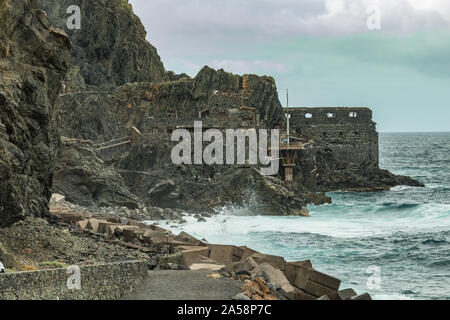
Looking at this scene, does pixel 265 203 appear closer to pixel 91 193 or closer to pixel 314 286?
pixel 91 193

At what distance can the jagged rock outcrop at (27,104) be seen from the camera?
15031mm

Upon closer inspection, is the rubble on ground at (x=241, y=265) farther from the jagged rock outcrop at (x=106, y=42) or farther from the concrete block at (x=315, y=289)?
the jagged rock outcrop at (x=106, y=42)

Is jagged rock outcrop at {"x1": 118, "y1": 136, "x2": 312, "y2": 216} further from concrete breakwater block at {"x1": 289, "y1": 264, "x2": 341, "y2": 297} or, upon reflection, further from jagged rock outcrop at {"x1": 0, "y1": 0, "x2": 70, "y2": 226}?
concrete breakwater block at {"x1": 289, "y1": 264, "x2": 341, "y2": 297}

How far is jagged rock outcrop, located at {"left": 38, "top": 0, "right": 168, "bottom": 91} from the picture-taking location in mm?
66562

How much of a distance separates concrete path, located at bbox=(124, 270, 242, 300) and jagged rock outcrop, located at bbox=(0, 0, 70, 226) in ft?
16.2

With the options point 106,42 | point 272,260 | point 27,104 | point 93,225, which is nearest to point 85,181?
point 93,225

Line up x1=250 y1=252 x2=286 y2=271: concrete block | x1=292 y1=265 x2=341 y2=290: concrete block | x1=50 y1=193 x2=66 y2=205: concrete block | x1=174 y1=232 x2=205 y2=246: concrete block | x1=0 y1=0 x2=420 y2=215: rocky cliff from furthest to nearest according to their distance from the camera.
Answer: x1=0 y1=0 x2=420 y2=215: rocky cliff → x1=50 y1=193 x2=66 y2=205: concrete block → x1=174 y1=232 x2=205 y2=246: concrete block → x1=250 y1=252 x2=286 y2=271: concrete block → x1=292 y1=265 x2=341 y2=290: concrete block

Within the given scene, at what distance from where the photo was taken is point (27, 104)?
56.5 feet

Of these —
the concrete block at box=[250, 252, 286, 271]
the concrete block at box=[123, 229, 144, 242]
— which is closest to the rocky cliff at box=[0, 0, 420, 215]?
the concrete block at box=[123, 229, 144, 242]

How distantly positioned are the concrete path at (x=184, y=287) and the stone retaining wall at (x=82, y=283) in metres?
0.28

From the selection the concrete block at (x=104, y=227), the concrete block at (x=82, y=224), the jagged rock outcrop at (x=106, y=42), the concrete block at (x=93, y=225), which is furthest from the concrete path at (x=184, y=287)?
the jagged rock outcrop at (x=106, y=42)

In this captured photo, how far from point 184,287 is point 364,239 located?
1894 centimetres

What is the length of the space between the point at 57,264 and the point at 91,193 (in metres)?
21.7

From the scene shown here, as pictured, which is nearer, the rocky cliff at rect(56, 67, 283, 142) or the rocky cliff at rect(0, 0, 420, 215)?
the rocky cliff at rect(0, 0, 420, 215)
